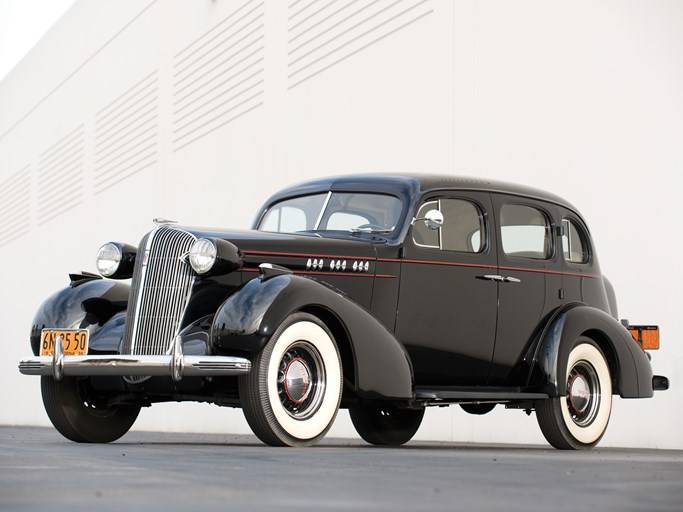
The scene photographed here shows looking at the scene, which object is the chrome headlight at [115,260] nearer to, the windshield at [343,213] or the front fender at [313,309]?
the windshield at [343,213]

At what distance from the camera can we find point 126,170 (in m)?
22.5

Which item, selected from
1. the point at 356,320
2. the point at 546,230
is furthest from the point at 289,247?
the point at 546,230

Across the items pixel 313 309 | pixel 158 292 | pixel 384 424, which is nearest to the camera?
pixel 313 309

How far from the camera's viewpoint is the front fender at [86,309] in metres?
7.93

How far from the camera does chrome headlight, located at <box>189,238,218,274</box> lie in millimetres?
6945

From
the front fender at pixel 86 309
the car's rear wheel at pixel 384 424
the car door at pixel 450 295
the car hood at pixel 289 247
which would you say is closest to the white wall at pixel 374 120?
the car's rear wheel at pixel 384 424

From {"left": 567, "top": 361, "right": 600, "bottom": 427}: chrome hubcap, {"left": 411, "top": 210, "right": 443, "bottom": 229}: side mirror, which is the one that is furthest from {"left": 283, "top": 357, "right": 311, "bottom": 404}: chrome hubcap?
{"left": 567, "top": 361, "right": 600, "bottom": 427}: chrome hubcap

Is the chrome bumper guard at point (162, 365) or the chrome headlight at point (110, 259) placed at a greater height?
the chrome headlight at point (110, 259)

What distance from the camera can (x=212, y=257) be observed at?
695 centimetres

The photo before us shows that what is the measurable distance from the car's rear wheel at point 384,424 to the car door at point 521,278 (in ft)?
4.54

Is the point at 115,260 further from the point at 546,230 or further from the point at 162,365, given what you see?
the point at 546,230

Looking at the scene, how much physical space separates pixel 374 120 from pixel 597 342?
20.1ft

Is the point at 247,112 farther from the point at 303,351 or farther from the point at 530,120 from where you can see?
the point at 303,351

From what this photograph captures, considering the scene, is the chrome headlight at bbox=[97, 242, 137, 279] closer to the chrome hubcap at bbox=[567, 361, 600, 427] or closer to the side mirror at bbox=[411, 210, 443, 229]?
the side mirror at bbox=[411, 210, 443, 229]
